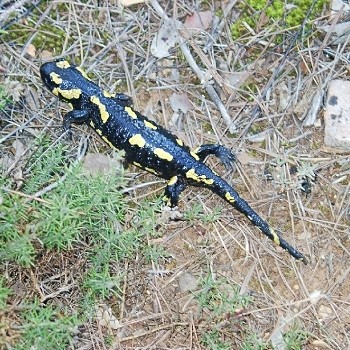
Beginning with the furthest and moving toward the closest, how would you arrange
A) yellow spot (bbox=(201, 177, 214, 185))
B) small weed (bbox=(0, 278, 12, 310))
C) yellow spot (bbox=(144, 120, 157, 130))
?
yellow spot (bbox=(144, 120, 157, 130))
yellow spot (bbox=(201, 177, 214, 185))
small weed (bbox=(0, 278, 12, 310))

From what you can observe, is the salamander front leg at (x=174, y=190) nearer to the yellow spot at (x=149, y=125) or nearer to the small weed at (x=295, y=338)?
the yellow spot at (x=149, y=125)

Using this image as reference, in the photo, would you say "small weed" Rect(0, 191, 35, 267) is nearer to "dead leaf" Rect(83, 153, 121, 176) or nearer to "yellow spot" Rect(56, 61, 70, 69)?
"dead leaf" Rect(83, 153, 121, 176)

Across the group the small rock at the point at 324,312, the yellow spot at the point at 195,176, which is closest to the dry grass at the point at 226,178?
the small rock at the point at 324,312

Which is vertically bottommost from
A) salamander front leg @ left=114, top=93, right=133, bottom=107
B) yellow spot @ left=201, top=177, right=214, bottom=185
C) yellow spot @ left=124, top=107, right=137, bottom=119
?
yellow spot @ left=201, top=177, right=214, bottom=185

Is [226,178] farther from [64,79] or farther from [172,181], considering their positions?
[64,79]

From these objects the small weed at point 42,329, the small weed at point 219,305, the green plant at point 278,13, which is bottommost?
the small weed at point 219,305

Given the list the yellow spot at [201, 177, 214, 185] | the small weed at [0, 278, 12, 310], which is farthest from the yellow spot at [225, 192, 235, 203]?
the small weed at [0, 278, 12, 310]

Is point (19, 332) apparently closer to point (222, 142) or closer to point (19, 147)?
point (19, 147)

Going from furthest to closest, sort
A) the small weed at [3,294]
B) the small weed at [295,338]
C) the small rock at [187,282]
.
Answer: the small rock at [187,282] < the small weed at [295,338] < the small weed at [3,294]
